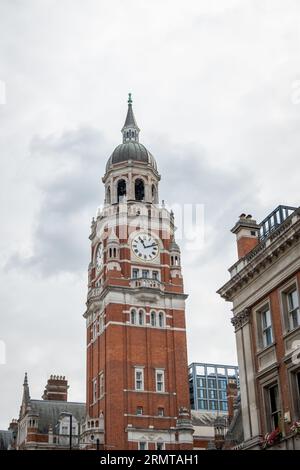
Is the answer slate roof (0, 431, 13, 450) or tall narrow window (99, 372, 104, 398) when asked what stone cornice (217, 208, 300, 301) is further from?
slate roof (0, 431, 13, 450)

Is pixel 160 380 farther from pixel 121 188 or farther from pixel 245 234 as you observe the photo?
pixel 245 234

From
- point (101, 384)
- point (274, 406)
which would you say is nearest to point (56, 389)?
point (101, 384)

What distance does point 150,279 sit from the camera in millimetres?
82938

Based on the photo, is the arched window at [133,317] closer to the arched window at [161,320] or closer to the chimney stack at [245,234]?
the arched window at [161,320]

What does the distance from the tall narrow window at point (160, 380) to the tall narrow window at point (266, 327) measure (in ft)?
142

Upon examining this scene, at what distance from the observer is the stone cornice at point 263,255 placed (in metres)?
34.2

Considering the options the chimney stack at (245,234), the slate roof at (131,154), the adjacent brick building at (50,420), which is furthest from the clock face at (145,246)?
the chimney stack at (245,234)

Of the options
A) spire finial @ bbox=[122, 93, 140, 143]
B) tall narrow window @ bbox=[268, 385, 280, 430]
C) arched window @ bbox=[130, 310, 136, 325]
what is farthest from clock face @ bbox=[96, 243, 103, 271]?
tall narrow window @ bbox=[268, 385, 280, 430]

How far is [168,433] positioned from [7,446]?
35.5 metres

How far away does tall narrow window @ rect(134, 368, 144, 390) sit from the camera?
256 feet

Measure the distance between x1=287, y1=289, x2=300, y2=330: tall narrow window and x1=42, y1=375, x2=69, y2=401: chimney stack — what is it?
68.5 m
